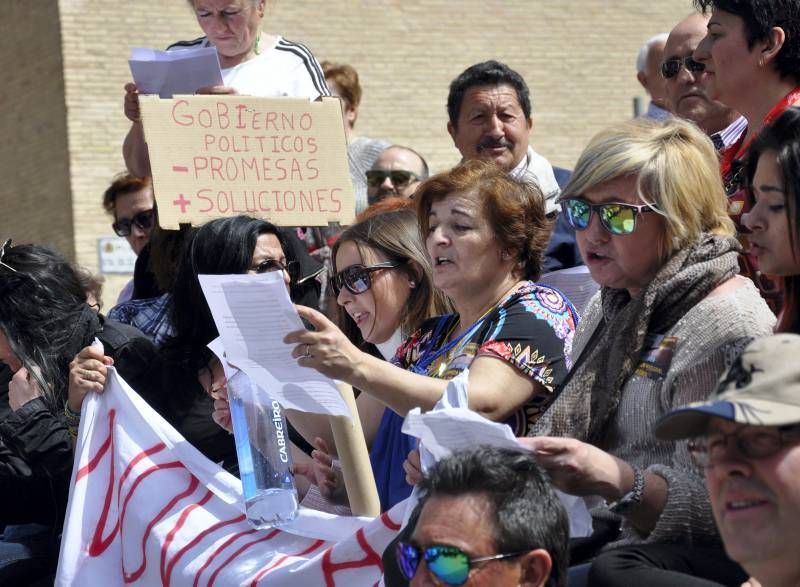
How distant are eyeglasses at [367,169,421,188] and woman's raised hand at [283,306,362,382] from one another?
3746 mm

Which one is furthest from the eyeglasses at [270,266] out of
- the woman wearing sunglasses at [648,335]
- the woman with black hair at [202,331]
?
the woman wearing sunglasses at [648,335]

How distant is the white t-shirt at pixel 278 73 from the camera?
6.22 m

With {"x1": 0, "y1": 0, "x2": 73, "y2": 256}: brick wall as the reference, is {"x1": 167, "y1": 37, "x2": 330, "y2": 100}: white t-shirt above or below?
above

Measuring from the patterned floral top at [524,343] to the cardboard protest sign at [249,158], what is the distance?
4.16 feet

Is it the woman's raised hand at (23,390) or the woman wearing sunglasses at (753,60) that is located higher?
the woman wearing sunglasses at (753,60)

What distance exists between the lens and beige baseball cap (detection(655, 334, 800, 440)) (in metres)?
2.48

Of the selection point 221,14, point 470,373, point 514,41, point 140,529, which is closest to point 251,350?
point 470,373

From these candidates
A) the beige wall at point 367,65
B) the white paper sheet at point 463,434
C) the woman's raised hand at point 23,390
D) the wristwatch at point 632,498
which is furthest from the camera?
the beige wall at point 367,65

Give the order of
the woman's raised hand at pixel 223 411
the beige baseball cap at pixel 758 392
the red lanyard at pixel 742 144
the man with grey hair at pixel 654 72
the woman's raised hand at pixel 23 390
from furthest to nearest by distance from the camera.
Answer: the man with grey hair at pixel 654 72 < the woman's raised hand at pixel 23 390 < the woman's raised hand at pixel 223 411 < the red lanyard at pixel 742 144 < the beige baseball cap at pixel 758 392

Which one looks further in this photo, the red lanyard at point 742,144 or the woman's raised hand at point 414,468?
the red lanyard at point 742,144

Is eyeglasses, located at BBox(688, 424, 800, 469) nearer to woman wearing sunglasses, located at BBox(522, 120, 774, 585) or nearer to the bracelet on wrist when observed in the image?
woman wearing sunglasses, located at BBox(522, 120, 774, 585)

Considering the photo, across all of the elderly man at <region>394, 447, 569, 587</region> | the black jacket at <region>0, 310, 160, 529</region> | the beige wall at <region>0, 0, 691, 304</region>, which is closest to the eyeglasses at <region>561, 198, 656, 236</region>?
the elderly man at <region>394, 447, 569, 587</region>

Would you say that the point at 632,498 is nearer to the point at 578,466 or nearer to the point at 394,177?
the point at 578,466

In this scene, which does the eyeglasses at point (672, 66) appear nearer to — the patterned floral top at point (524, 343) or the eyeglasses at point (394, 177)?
the patterned floral top at point (524, 343)
